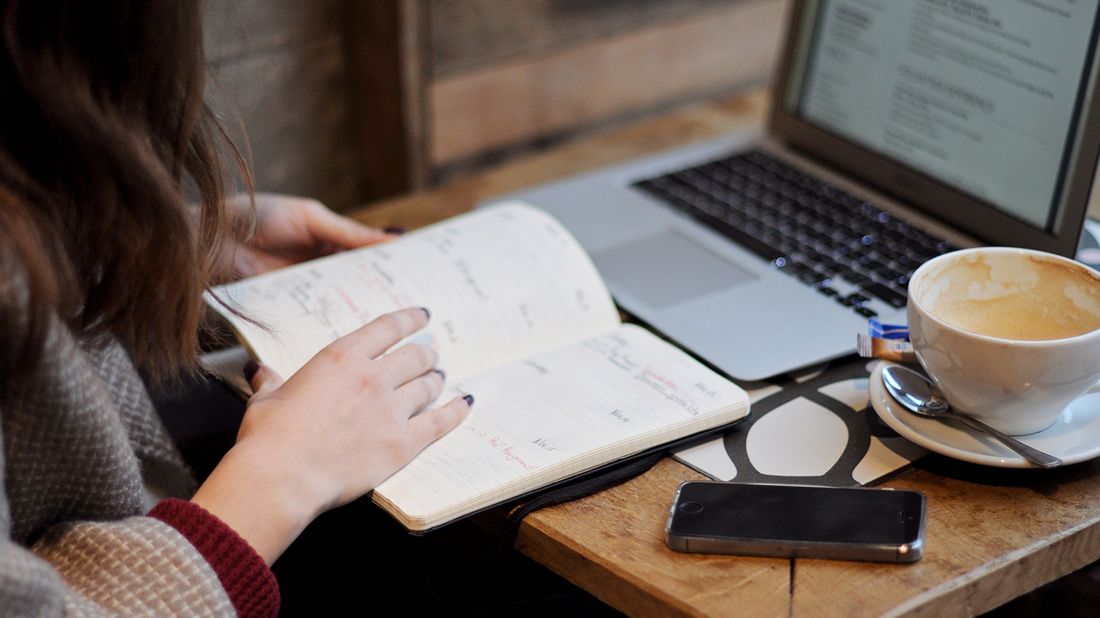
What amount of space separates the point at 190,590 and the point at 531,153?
3.05ft

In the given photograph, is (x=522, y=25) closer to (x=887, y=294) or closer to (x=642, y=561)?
(x=887, y=294)

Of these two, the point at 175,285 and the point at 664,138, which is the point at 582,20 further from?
the point at 175,285

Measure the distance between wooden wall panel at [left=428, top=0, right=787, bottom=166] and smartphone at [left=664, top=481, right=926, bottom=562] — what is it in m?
0.80

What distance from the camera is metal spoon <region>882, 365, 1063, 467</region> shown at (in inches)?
25.5

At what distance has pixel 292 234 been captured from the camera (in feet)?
3.03

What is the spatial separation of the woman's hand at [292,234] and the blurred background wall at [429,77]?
0.36 metres

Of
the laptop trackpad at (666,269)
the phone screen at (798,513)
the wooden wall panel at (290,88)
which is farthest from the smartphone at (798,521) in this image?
the wooden wall panel at (290,88)

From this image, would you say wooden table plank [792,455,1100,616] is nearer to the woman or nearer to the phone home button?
the phone home button

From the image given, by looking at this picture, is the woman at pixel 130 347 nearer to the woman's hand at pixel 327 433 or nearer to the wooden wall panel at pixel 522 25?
the woman's hand at pixel 327 433

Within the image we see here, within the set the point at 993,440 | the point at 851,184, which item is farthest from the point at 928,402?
the point at 851,184

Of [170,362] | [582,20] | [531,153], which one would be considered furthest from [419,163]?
[170,362]

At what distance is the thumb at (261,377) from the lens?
2.38ft

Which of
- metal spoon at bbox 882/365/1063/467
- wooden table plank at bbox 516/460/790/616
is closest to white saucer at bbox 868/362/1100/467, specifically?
metal spoon at bbox 882/365/1063/467

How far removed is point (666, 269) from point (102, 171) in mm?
467
